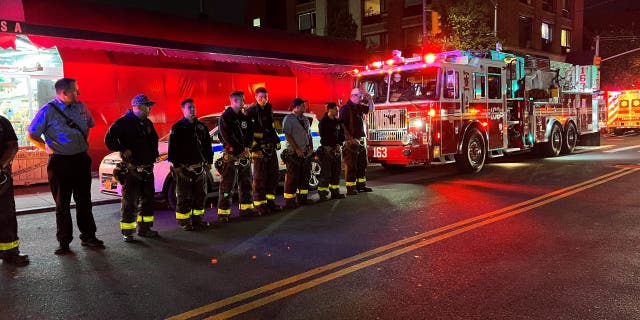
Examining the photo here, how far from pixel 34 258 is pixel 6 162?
107cm

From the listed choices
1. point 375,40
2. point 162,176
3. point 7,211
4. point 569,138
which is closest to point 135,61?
point 162,176

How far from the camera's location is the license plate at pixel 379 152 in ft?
38.4

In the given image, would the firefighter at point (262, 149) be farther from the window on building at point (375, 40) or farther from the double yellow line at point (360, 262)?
the window on building at point (375, 40)

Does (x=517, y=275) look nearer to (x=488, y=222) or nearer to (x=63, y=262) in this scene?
(x=488, y=222)

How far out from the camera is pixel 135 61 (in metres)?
13.5

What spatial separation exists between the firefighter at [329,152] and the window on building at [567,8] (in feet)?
122

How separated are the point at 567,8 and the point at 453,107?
35.2 metres

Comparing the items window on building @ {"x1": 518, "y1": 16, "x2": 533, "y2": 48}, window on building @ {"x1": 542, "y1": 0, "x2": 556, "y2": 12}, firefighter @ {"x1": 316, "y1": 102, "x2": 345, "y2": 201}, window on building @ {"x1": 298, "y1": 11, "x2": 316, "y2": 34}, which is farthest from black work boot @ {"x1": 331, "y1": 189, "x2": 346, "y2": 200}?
window on building @ {"x1": 542, "y1": 0, "x2": 556, "y2": 12}

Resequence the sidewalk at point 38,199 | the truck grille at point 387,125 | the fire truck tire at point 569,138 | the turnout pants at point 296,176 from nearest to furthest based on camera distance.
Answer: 1. the turnout pants at point 296,176
2. the sidewalk at point 38,199
3. the truck grille at point 387,125
4. the fire truck tire at point 569,138

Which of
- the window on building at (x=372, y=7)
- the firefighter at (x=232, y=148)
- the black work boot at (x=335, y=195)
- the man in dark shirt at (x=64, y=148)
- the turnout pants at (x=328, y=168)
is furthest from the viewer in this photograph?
the window on building at (x=372, y=7)

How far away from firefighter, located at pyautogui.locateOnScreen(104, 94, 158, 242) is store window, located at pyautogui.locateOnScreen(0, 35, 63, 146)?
682 centimetres

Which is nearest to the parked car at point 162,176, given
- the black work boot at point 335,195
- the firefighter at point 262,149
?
the firefighter at point 262,149

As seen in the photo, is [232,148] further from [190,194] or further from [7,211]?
[7,211]


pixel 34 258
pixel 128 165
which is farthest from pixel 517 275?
pixel 34 258
